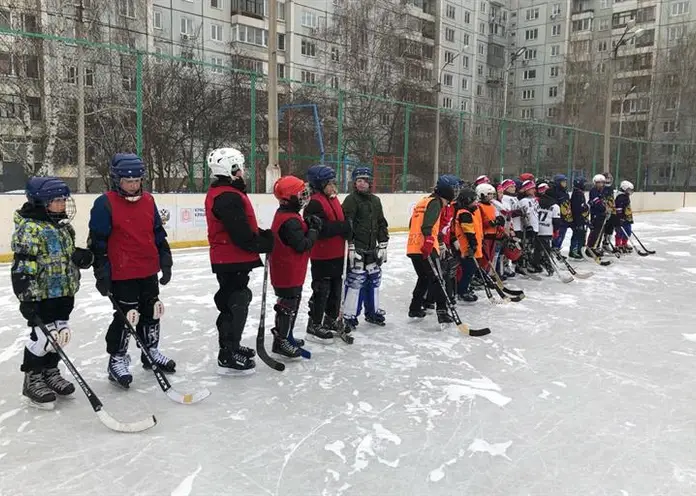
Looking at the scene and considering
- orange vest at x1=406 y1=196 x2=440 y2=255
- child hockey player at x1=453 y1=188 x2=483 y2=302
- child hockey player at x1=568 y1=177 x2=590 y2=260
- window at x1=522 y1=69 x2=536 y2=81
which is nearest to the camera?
orange vest at x1=406 y1=196 x2=440 y2=255

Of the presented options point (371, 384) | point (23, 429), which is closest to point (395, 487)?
point (371, 384)

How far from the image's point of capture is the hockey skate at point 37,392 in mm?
3314

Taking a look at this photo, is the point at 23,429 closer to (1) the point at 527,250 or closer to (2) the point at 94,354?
(2) the point at 94,354

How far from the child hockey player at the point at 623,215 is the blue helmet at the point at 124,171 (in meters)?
9.58

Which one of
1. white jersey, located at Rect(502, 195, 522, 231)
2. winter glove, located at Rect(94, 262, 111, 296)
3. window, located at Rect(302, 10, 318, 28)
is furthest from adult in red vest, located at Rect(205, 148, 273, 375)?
window, located at Rect(302, 10, 318, 28)

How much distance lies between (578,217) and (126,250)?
837cm

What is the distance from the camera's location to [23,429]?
304 centimetres

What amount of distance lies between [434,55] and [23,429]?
4484cm

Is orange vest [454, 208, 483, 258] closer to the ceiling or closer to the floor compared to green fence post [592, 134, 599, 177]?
closer to the floor

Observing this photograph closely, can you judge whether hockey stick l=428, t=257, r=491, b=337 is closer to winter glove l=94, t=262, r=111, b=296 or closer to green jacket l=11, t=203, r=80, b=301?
winter glove l=94, t=262, r=111, b=296

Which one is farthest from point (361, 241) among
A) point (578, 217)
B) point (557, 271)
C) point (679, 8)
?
point (679, 8)

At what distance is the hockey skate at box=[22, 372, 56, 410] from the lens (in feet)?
10.9

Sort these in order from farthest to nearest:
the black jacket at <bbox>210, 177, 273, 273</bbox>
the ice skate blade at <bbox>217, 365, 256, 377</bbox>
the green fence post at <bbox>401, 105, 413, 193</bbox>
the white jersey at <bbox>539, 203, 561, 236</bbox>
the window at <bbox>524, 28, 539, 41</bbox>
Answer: the window at <bbox>524, 28, 539, 41</bbox> < the green fence post at <bbox>401, 105, 413, 193</bbox> < the white jersey at <bbox>539, 203, 561, 236</bbox> < the ice skate blade at <bbox>217, 365, 256, 377</bbox> < the black jacket at <bbox>210, 177, 273, 273</bbox>

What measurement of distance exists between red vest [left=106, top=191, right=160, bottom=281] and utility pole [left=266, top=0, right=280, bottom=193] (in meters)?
8.34
